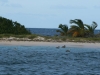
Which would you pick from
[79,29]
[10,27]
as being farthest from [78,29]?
[10,27]

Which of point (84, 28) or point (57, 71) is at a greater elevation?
point (84, 28)

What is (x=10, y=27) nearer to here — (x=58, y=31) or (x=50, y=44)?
(x=58, y=31)

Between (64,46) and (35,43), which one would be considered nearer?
(64,46)

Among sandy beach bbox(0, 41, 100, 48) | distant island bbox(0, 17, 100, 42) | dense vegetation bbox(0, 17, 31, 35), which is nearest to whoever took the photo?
sandy beach bbox(0, 41, 100, 48)

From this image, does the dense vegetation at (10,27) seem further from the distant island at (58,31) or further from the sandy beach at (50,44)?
the sandy beach at (50,44)

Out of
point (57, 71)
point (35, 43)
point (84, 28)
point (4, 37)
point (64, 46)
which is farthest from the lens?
point (84, 28)

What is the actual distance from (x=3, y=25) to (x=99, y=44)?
54.4ft

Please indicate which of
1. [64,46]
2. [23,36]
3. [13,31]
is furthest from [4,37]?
[64,46]

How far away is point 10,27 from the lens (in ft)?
194

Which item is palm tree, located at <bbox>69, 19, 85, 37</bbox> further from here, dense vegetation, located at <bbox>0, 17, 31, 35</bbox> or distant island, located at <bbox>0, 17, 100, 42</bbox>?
dense vegetation, located at <bbox>0, 17, 31, 35</bbox>

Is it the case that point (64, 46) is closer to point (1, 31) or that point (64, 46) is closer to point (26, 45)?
point (26, 45)

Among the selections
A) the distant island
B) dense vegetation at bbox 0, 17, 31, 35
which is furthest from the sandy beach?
dense vegetation at bbox 0, 17, 31, 35

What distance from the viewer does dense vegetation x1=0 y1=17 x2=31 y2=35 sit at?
191 ft

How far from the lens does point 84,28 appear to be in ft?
185
